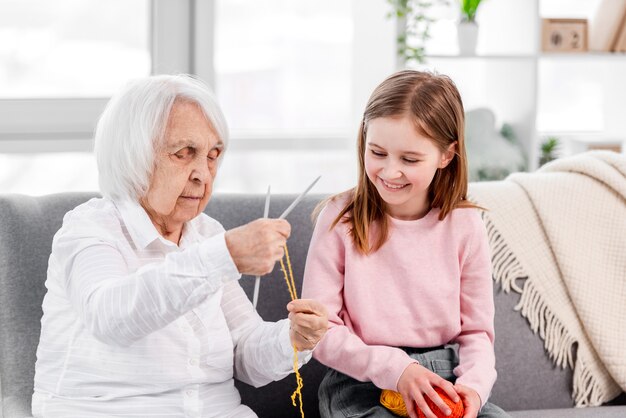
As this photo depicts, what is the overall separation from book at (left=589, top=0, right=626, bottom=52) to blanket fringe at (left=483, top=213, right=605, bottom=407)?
1.77 meters

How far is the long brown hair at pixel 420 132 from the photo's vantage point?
1.74m

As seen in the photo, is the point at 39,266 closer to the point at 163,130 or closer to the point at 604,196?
the point at 163,130

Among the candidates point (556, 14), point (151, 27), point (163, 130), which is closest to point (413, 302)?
point (163, 130)

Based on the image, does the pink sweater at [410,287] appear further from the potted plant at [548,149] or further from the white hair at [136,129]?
the potted plant at [548,149]

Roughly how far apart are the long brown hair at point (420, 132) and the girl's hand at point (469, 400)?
33cm

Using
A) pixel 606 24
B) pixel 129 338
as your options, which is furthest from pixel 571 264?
pixel 606 24

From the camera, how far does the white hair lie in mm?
1528

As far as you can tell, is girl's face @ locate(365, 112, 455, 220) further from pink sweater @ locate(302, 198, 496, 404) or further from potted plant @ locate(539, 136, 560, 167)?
potted plant @ locate(539, 136, 560, 167)

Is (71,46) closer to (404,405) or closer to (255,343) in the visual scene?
(255,343)

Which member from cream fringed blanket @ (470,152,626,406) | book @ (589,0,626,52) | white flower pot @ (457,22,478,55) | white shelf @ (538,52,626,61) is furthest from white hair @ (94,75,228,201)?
book @ (589,0,626,52)

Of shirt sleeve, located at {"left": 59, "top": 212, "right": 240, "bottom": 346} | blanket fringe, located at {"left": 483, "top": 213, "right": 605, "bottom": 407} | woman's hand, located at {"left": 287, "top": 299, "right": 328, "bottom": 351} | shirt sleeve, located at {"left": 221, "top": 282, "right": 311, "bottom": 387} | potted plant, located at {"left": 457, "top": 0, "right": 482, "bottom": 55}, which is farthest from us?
potted plant, located at {"left": 457, "top": 0, "right": 482, "bottom": 55}

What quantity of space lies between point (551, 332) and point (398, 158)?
27.1 inches

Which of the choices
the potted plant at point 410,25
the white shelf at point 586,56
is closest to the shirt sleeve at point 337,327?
the potted plant at point 410,25

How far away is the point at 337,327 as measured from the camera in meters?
1.78
